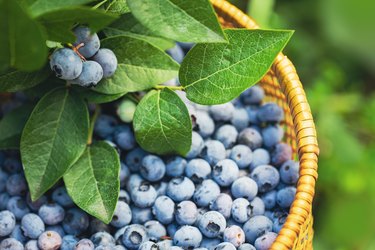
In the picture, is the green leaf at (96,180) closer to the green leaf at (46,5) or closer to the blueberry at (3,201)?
the blueberry at (3,201)

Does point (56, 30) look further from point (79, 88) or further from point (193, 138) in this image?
point (193, 138)

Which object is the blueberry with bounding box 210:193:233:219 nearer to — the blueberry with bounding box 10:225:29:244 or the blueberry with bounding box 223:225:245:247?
the blueberry with bounding box 223:225:245:247

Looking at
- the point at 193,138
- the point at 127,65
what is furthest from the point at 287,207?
the point at 127,65

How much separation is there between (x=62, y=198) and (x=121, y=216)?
0.33 feet

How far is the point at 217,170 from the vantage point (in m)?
1.01

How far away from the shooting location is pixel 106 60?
0.90 metres

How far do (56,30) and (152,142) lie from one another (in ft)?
0.85

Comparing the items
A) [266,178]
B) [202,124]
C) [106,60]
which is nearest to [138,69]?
[106,60]

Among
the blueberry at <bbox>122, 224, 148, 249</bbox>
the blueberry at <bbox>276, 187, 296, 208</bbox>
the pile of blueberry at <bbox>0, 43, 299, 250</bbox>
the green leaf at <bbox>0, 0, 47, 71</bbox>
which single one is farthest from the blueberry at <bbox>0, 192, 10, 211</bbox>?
the blueberry at <bbox>276, 187, 296, 208</bbox>

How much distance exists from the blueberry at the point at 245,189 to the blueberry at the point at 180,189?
7cm

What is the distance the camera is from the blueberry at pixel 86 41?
0.85 metres

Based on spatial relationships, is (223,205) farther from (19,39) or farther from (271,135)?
(19,39)

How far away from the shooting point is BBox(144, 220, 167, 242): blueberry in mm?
962

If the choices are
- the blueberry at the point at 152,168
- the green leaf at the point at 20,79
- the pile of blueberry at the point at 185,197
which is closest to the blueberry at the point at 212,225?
the pile of blueberry at the point at 185,197
